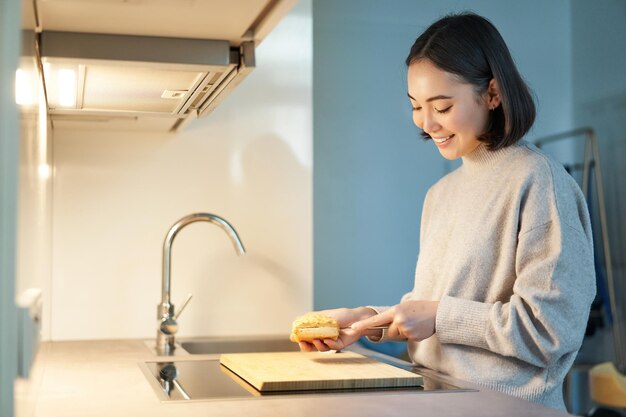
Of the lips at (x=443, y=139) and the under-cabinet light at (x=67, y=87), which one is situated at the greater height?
the under-cabinet light at (x=67, y=87)

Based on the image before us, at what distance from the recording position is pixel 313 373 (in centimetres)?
126

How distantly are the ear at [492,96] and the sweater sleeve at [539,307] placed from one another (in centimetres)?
24

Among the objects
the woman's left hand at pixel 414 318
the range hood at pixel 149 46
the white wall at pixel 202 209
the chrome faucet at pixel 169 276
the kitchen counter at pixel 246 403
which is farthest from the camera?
the white wall at pixel 202 209

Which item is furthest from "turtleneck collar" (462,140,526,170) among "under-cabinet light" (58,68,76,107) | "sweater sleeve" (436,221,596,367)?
"under-cabinet light" (58,68,76,107)

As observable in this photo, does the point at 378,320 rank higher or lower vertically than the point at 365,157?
lower

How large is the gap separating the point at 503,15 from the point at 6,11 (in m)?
3.53

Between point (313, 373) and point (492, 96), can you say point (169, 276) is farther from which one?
point (492, 96)

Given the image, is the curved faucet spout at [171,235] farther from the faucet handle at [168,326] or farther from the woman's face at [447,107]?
the woman's face at [447,107]

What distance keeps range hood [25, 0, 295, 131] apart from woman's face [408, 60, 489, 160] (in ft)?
1.01

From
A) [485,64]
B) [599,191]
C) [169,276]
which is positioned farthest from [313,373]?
[599,191]

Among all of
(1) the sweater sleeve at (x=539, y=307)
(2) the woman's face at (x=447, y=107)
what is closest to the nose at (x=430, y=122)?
(2) the woman's face at (x=447, y=107)

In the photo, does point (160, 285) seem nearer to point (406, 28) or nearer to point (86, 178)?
point (86, 178)

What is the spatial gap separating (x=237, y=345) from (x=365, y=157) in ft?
5.90

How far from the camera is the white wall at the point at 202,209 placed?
6.50 feet
